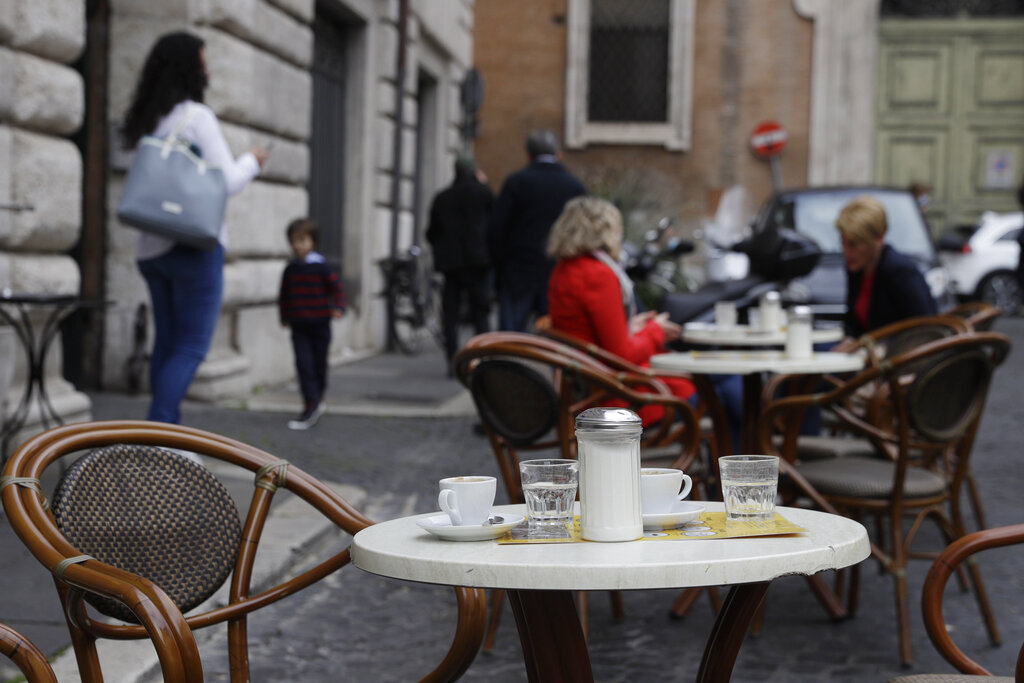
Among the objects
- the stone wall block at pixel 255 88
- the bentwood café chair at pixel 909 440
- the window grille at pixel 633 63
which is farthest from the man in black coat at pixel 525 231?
the window grille at pixel 633 63

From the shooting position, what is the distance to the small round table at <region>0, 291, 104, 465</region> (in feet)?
17.0

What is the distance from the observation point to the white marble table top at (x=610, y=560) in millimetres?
1633

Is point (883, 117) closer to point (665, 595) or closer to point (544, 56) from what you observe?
point (544, 56)

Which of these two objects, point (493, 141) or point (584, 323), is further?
point (493, 141)

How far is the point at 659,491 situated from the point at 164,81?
417 centimetres

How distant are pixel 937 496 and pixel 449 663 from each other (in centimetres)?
226

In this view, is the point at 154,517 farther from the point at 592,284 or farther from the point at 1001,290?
the point at 1001,290

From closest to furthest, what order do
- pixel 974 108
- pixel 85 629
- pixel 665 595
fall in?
pixel 85 629
pixel 665 595
pixel 974 108

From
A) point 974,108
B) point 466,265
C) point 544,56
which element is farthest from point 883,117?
point 466,265

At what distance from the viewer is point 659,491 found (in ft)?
A: 6.40

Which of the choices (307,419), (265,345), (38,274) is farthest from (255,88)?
(38,274)

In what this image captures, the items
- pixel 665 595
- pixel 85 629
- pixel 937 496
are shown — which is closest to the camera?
pixel 85 629

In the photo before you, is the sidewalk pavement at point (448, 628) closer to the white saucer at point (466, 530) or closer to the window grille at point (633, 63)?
the white saucer at point (466, 530)

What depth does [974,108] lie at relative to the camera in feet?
73.4
